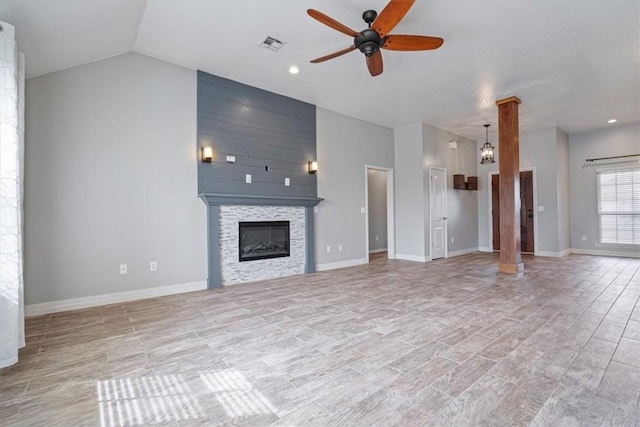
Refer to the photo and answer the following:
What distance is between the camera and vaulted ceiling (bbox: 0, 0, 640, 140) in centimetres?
288

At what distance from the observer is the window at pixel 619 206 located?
6.71 meters

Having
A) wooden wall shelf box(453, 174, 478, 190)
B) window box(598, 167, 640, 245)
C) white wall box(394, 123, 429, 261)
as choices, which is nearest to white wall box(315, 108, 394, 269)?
white wall box(394, 123, 429, 261)

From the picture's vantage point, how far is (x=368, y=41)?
283cm

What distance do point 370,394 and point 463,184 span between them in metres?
7.07

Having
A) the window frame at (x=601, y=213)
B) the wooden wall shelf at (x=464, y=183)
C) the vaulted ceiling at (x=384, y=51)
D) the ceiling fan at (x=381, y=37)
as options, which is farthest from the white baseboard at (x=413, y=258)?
the ceiling fan at (x=381, y=37)

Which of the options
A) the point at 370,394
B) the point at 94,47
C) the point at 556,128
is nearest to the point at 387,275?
the point at 370,394

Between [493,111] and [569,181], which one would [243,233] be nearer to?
[493,111]

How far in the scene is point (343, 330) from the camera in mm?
2721

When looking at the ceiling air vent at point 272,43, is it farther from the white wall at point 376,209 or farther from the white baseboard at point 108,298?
the white wall at point 376,209

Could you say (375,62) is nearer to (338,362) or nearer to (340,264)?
(338,362)

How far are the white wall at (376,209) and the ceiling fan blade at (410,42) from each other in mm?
5367

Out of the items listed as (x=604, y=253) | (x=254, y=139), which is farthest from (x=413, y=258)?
(x=604, y=253)

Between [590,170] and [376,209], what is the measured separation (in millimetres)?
5192

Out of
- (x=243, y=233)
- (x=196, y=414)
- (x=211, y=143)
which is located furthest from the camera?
(x=243, y=233)
